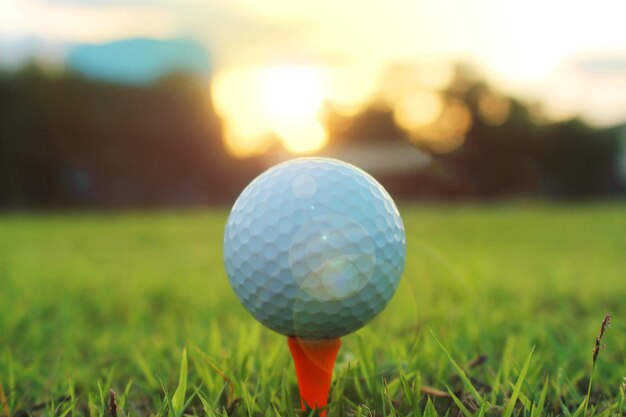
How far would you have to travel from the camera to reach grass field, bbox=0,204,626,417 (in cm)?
173

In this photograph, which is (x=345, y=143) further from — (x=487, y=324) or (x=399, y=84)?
(x=487, y=324)

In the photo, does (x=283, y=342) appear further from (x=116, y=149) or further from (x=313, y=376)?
(x=116, y=149)

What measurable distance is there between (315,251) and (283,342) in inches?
32.3

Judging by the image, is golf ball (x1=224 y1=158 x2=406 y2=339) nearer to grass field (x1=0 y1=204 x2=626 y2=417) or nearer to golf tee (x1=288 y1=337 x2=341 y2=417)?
golf tee (x1=288 y1=337 x2=341 y2=417)

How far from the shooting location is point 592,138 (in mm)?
29344

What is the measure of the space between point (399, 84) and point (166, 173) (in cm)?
1298

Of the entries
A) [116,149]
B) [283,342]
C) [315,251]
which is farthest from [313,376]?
[116,149]

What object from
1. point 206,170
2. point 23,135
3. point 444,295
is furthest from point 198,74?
point 444,295

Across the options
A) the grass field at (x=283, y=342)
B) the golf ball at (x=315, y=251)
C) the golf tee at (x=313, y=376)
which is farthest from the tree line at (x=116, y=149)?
the golf tee at (x=313, y=376)

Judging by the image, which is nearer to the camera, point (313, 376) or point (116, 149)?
point (313, 376)

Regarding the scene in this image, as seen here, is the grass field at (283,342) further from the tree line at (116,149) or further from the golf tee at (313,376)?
the tree line at (116,149)

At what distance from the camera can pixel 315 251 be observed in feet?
5.18

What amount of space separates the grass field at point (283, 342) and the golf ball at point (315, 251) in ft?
0.67

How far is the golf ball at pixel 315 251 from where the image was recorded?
1.60 metres
